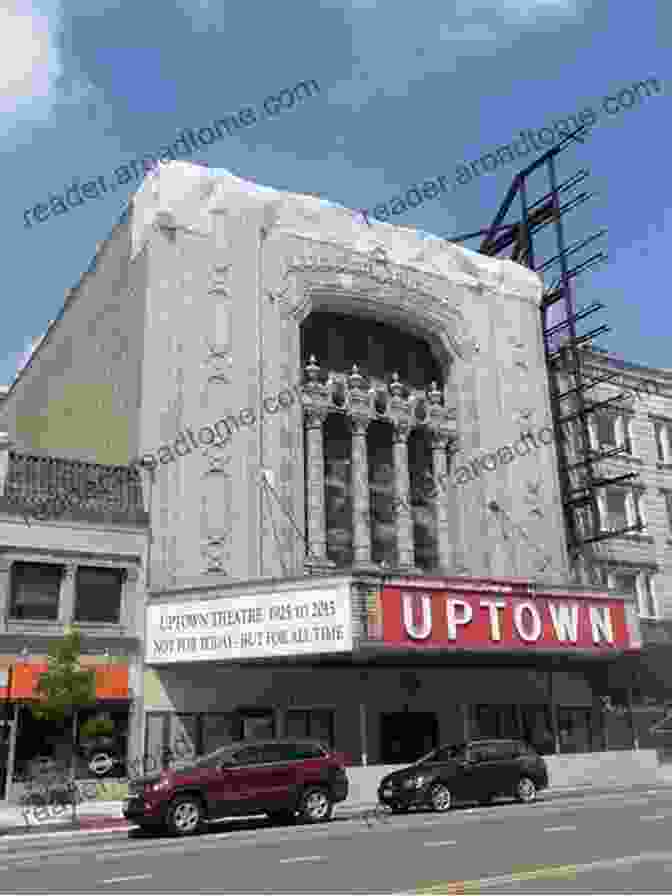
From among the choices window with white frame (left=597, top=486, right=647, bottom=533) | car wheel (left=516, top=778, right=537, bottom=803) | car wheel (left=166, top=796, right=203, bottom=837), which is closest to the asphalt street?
car wheel (left=166, top=796, right=203, bottom=837)

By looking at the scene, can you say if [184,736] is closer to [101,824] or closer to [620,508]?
[101,824]

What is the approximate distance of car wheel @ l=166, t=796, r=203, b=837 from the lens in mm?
19422

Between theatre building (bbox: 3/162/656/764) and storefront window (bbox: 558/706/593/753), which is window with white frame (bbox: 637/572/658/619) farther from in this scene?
storefront window (bbox: 558/706/593/753)

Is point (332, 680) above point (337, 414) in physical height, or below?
below

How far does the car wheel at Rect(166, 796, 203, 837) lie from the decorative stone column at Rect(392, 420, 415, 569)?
17.1m

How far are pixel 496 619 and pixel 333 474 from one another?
975cm

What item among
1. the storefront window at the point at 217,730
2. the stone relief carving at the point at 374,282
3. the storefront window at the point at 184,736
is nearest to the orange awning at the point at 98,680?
the storefront window at the point at 184,736

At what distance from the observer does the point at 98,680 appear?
2864 centimetres

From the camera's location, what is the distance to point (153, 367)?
32.5 metres

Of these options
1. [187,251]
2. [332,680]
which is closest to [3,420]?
[187,251]

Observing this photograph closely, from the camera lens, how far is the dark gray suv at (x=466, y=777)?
22781 mm

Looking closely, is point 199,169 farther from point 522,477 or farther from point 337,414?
point 522,477

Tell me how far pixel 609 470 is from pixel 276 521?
66.5ft

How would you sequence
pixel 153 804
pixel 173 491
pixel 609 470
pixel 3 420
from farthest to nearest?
1. pixel 3 420
2. pixel 609 470
3. pixel 173 491
4. pixel 153 804
